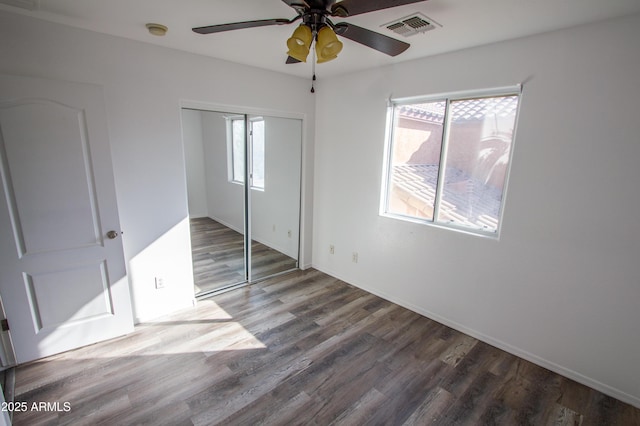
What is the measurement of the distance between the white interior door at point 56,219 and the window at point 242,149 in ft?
4.46

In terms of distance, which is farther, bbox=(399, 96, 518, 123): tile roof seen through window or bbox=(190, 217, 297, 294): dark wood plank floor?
bbox=(190, 217, 297, 294): dark wood plank floor

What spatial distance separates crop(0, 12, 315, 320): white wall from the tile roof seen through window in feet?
5.46

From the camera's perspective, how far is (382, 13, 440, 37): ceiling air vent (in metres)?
1.86

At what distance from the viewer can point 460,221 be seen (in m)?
2.69

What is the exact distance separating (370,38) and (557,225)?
188 centimetres

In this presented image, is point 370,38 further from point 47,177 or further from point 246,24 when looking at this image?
point 47,177

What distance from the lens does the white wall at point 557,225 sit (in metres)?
1.88

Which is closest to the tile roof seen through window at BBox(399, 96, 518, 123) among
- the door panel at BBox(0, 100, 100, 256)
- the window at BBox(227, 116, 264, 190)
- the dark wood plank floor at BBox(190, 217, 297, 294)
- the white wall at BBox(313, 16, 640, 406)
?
the white wall at BBox(313, 16, 640, 406)

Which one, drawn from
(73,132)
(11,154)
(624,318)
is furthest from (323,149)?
(624,318)

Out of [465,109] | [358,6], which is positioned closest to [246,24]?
[358,6]

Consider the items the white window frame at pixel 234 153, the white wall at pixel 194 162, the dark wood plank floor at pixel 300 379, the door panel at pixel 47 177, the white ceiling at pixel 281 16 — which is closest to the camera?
the white ceiling at pixel 281 16

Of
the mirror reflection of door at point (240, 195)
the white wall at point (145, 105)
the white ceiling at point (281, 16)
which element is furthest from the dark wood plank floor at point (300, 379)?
the white ceiling at point (281, 16)

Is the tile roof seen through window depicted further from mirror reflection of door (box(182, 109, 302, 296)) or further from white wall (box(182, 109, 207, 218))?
white wall (box(182, 109, 207, 218))

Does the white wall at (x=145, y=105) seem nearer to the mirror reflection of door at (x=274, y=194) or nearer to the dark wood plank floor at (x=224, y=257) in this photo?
the mirror reflection of door at (x=274, y=194)
